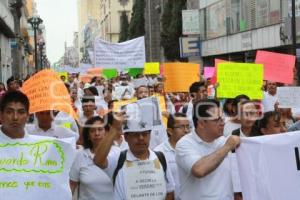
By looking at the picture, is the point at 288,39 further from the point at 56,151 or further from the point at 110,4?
the point at 110,4

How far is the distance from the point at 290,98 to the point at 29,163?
4602mm

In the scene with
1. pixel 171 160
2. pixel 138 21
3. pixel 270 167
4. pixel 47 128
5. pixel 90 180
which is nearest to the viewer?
pixel 270 167

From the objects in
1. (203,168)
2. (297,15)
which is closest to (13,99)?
(203,168)

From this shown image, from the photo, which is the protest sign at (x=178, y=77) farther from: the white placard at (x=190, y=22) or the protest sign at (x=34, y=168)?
the white placard at (x=190, y=22)

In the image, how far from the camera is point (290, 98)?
27.8 feet

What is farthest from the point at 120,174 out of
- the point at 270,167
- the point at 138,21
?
the point at 138,21

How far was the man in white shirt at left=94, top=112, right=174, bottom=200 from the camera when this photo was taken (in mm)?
5090

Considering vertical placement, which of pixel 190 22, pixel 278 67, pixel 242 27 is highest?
pixel 190 22

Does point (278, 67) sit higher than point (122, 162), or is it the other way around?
point (278, 67)

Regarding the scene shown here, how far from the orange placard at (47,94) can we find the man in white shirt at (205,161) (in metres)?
2.04

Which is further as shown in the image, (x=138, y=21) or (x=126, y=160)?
(x=138, y=21)

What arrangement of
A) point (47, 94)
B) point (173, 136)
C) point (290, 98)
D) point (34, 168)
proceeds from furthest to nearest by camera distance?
point (290, 98) → point (47, 94) → point (173, 136) → point (34, 168)

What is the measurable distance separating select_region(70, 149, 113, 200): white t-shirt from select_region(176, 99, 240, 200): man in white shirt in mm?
638

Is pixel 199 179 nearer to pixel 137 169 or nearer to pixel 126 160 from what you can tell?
pixel 137 169
